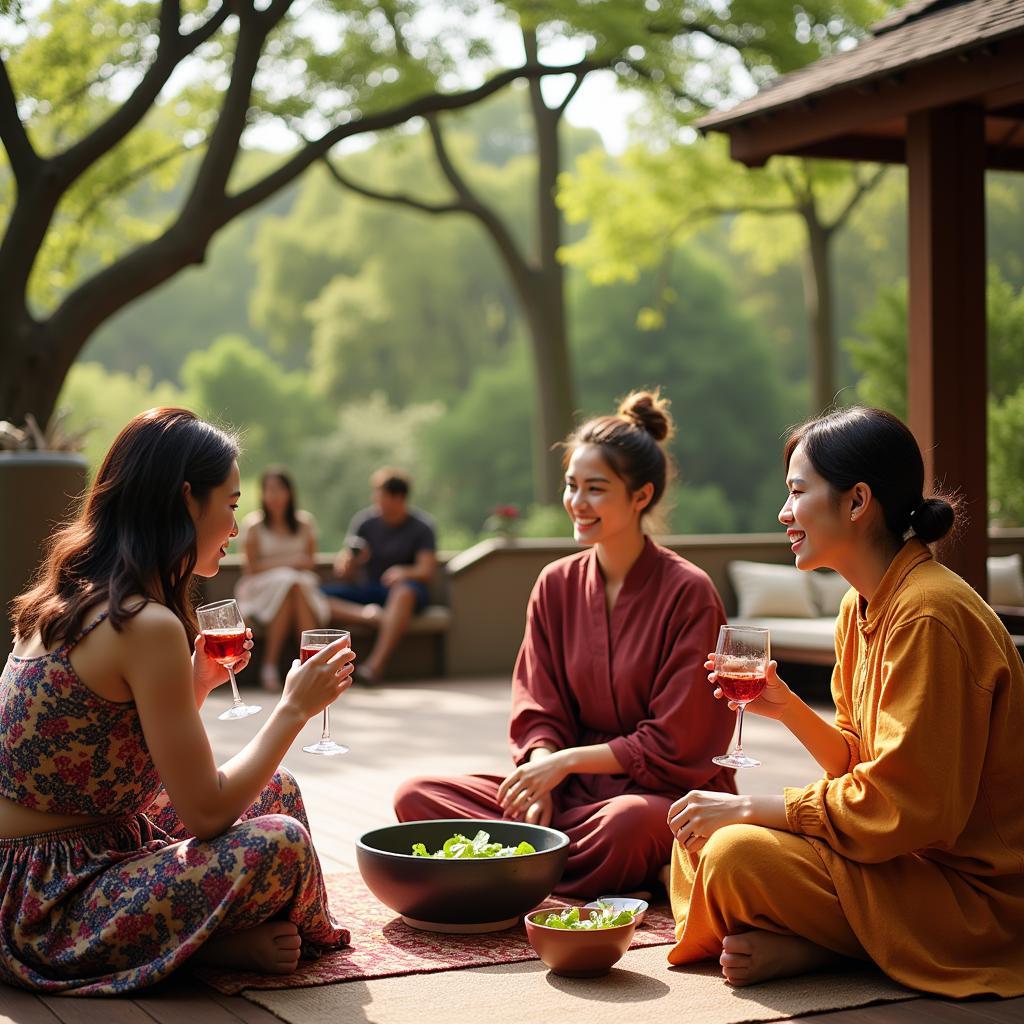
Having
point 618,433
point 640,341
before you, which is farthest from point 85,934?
point 640,341

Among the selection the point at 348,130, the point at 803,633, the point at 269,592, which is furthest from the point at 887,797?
the point at 348,130

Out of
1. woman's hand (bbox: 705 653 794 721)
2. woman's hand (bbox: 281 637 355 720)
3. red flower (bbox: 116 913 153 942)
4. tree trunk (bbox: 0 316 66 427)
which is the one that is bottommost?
red flower (bbox: 116 913 153 942)

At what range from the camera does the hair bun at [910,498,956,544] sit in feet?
10.1

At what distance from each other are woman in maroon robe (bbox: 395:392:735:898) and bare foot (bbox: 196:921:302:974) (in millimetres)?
860

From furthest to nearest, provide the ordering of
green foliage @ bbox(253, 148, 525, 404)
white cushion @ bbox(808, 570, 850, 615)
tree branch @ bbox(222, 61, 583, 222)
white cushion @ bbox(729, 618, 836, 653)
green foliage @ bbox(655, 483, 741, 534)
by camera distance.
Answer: green foliage @ bbox(253, 148, 525, 404) → green foliage @ bbox(655, 483, 741, 534) → tree branch @ bbox(222, 61, 583, 222) → white cushion @ bbox(808, 570, 850, 615) → white cushion @ bbox(729, 618, 836, 653)

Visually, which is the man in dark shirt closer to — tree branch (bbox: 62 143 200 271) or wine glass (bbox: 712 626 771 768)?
tree branch (bbox: 62 143 200 271)

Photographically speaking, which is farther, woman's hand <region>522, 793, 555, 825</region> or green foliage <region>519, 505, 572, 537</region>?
green foliage <region>519, 505, 572, 537</region>

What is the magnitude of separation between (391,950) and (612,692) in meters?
1.05

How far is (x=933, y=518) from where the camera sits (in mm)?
3084

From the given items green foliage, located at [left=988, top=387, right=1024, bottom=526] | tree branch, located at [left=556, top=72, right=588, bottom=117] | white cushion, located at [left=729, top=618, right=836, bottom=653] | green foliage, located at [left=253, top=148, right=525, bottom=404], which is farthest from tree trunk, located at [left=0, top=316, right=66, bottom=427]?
green foliage, located at [left=253, top=148, right=525, bottom=404]

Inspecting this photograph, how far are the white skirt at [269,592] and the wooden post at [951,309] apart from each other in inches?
179

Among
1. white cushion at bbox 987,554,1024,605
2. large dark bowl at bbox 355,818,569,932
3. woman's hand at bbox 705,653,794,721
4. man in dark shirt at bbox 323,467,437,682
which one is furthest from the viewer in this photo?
white cushion at bbox 987,554,1024,605

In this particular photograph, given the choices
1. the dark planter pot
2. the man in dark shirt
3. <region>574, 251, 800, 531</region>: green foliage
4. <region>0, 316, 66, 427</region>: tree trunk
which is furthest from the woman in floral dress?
<region>574, 251, 800, 531</region>: green foliage

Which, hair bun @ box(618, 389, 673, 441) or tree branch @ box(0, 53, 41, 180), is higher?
tree branch @ box(0, 53, 41, 180)
